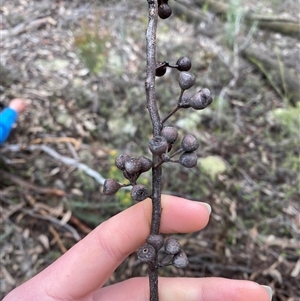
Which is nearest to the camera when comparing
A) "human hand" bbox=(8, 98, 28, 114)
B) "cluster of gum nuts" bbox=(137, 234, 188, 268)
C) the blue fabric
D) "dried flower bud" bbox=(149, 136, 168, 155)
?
"dried flower bud" bbox=(149, 136, 168, 155)

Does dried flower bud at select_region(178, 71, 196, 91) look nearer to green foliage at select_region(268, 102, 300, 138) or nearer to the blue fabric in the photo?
the blue fabric

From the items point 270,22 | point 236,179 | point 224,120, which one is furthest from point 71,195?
point 270,22

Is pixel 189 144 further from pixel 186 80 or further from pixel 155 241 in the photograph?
pixel 155 241

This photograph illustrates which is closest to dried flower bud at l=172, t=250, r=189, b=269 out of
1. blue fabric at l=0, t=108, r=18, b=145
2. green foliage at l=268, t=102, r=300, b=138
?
blue fabric at l=0, t=108, r=18, b=145

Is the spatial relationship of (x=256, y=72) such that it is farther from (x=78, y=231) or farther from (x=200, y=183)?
(x=78, y=231)

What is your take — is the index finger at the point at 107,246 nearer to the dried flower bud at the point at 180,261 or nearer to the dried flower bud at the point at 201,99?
the dried flower bud at the point at 180,261

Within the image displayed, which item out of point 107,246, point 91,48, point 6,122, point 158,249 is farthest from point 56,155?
point 158,249

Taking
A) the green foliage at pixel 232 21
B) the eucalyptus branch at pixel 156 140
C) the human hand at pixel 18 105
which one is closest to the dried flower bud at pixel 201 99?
the eucalyptus branch at pixel 156 140
